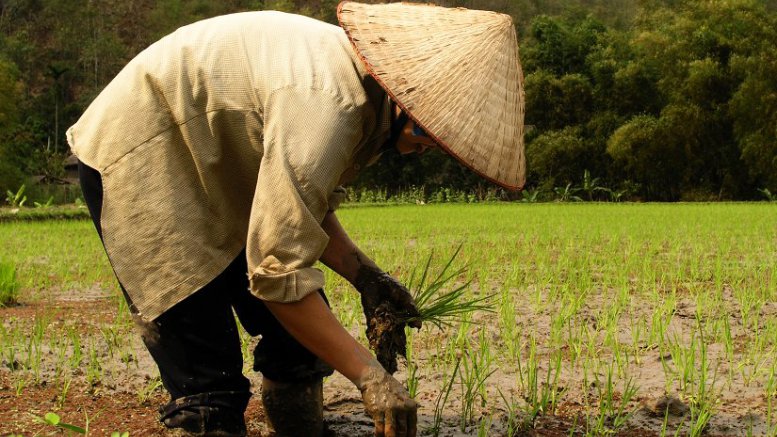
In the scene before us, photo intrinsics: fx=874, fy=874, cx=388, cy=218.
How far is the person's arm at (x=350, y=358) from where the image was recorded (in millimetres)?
1712

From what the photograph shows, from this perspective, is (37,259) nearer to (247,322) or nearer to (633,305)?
(633,305)

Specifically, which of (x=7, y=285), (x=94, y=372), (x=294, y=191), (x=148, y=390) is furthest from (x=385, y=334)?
(x=7, y=285)

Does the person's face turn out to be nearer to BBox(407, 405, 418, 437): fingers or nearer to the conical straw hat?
the conical straw hat

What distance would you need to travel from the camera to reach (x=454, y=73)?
1.84m

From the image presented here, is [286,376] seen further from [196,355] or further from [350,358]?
[350,358]

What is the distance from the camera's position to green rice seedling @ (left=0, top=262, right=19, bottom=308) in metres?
4.39

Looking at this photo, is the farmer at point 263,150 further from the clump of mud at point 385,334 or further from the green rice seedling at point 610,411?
the green rice seedling at point 610,411

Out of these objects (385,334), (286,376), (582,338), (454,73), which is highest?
(454,73)

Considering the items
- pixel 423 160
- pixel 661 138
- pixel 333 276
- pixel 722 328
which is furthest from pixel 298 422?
pixel 423 160

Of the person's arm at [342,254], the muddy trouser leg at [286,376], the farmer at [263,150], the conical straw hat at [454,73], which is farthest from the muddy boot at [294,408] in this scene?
the conical straw hat at [454,73]

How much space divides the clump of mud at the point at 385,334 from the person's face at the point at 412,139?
0.47 meters

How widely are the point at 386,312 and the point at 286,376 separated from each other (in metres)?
0.37

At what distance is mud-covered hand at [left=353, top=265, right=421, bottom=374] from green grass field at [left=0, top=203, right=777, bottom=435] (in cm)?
23

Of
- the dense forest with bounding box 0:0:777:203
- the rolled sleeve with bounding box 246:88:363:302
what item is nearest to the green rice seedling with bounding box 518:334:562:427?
the rolled sleeve with bounding box 246:88:363:302
